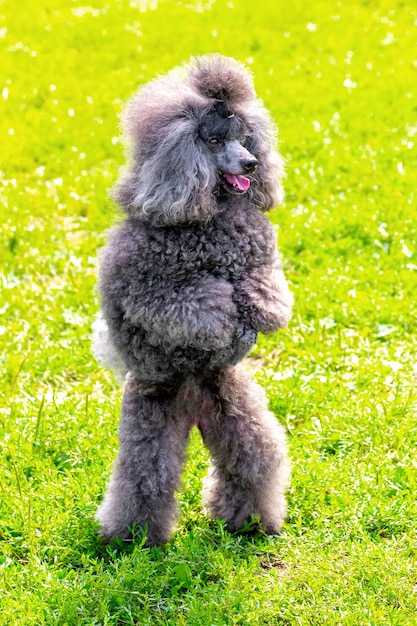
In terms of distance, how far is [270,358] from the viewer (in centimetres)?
546

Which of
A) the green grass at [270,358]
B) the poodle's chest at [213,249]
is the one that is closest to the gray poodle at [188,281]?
the poodle's chest at [213,249]

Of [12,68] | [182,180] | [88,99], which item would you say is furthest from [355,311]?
[12,68]

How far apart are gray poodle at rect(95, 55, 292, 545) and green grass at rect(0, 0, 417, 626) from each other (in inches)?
13.0

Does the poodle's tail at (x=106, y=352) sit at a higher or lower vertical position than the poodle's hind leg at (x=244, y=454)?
higher

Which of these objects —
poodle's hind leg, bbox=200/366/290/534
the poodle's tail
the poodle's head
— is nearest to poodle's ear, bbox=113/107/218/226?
the poodle's head

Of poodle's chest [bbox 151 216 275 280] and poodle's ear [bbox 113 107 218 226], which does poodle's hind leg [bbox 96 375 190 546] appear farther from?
poodle's ear [bbox 113 107 218 226]

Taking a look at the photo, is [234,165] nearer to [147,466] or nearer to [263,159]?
[263,159]

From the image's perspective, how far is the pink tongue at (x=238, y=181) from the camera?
3404mm

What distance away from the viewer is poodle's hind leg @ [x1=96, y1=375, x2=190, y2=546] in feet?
12.1

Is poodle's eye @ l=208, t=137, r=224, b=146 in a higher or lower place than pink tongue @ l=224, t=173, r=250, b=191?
higher

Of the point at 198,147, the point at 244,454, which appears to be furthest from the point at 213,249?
the point at 244,454

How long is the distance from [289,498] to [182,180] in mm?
1605

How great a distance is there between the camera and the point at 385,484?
4172 millimetres

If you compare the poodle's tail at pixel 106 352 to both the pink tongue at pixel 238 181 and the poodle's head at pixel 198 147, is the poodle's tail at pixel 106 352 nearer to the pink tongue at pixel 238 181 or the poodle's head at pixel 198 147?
the poodle's head at pixel 198 147
